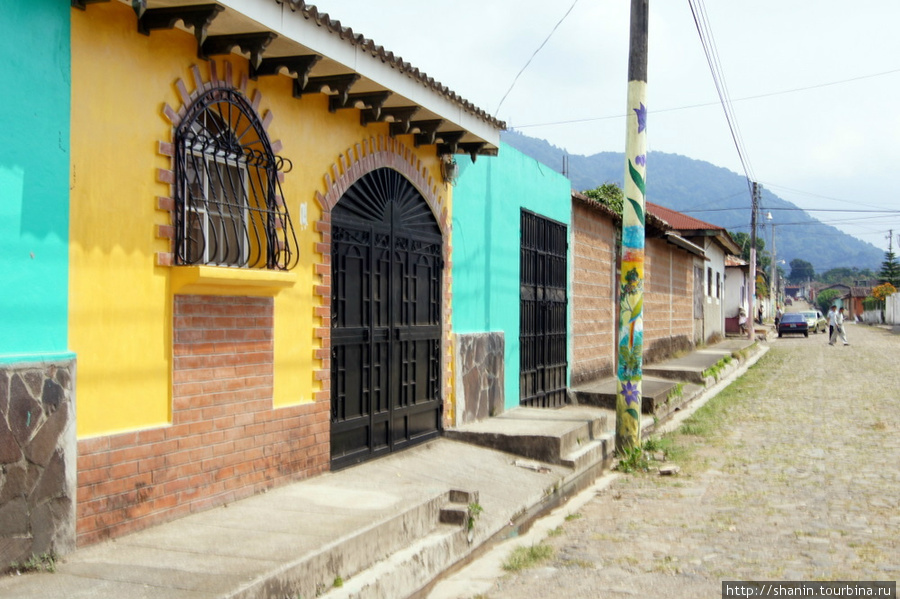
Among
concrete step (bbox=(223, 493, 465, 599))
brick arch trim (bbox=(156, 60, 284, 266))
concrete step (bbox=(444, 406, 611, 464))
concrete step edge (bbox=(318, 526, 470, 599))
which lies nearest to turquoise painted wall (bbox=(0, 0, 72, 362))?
brick arch trim (bbox=(156, 60, 284, 266))

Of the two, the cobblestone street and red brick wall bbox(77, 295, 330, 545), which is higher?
red brick wall bbox(77, 295, 330, 545)

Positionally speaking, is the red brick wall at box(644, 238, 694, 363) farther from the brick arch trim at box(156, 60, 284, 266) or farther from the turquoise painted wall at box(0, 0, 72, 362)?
the turquoise painted wall at box(0, 0, 72, 362)

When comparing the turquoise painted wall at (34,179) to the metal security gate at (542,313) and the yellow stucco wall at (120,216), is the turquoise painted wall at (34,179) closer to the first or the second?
the yellow stucco wall at (120,216)

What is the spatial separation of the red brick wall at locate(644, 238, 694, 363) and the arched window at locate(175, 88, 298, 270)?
15.0m

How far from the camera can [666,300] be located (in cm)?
2344

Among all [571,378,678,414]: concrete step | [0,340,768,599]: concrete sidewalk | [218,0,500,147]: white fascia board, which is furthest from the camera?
[571,378,678,414]: concrete step

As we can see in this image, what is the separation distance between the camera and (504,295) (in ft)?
38.8

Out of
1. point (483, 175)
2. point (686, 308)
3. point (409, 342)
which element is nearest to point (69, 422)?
point (409, 342)

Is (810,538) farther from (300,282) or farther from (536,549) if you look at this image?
(300,282)

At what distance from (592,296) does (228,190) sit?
34.1 feet

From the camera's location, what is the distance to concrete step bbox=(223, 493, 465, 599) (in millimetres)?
4520

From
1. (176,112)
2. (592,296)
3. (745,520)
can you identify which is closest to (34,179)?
(176,112)

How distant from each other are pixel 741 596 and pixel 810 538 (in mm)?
1616

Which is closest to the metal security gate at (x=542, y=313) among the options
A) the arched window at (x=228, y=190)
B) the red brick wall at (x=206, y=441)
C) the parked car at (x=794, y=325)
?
the red brick wall at (x=206, y=441)
